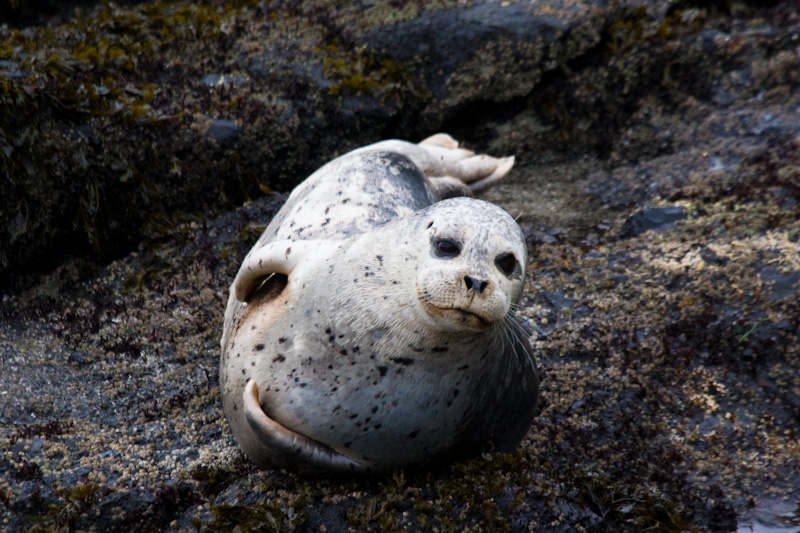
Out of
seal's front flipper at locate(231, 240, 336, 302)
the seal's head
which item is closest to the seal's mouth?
the seal's head

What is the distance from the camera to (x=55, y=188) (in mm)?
5027

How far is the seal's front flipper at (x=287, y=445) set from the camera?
325 centimetres

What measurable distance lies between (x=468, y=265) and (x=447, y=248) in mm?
136

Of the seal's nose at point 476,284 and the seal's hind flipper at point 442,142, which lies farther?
the seal's hind flipper at point 442,142

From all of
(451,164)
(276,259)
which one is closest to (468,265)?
(276,259)

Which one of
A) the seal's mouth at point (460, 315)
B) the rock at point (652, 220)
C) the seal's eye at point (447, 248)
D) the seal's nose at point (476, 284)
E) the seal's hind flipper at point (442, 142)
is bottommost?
the rock at point (652, 220)

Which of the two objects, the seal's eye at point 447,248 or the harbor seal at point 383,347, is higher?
the seal's eye at point 447,248

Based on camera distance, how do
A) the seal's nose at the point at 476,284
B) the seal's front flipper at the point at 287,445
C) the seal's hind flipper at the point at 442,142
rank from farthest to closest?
the seal's hind flipper at the point at 442,142, the seal's front flipper at the point at 287,445, the seal's nose at the point at 476,284

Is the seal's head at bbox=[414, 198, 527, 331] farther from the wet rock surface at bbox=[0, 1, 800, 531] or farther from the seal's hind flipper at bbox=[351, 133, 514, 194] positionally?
the seal's hind flipper at bbox=[351, 133, 514, 194]

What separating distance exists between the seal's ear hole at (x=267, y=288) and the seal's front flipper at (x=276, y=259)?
2.1 inches

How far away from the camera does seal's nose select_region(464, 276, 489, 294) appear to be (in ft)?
9.57

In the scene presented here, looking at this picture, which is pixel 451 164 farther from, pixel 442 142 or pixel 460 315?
pixel 460 315

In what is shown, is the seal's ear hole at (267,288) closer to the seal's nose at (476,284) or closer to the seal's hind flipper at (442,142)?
the seal's nose at (476,284)

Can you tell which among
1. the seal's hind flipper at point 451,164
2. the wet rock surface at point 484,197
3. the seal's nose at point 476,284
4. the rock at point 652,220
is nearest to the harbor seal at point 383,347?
the seal's nose at point 476,284
